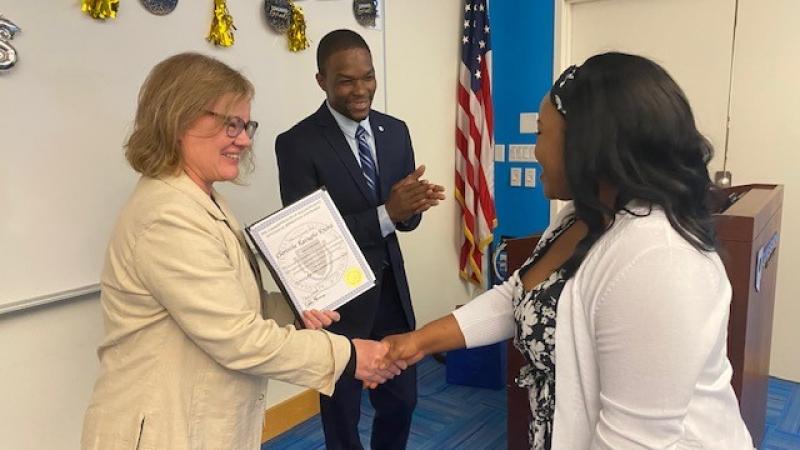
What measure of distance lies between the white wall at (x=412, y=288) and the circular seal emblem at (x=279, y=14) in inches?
6.7

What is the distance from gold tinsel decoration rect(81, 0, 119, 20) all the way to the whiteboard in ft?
0.07

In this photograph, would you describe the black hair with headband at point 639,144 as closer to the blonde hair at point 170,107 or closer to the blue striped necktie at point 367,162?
the blonde hair at point 170,107

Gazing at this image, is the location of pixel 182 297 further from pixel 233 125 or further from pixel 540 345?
pixel 540 345

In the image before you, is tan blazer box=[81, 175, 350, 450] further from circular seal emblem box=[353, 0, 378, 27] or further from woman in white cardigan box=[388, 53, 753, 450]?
circular seal emblem box=[353, 0, 378, 27]

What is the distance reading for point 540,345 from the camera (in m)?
1.12

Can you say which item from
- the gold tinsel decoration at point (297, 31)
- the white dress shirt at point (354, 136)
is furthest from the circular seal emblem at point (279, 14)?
the white dress shirt at point (354, 136)

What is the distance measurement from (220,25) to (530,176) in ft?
7.33

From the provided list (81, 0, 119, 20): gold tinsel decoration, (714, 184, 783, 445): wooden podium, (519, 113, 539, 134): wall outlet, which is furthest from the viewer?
(519, 113, 539, 134): wall outlet

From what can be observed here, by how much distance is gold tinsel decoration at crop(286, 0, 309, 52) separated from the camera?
2537mm

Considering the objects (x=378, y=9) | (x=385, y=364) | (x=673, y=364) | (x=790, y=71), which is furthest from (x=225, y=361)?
(x=790, y=71)

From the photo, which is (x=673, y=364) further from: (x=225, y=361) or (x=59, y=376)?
(x=59, y=376)

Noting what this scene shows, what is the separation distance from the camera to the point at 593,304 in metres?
1.00

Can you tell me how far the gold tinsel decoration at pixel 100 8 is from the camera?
1.87 metres

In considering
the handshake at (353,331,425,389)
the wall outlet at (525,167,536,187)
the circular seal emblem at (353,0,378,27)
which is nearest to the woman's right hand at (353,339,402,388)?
the handshake at (353,331,425,389)
